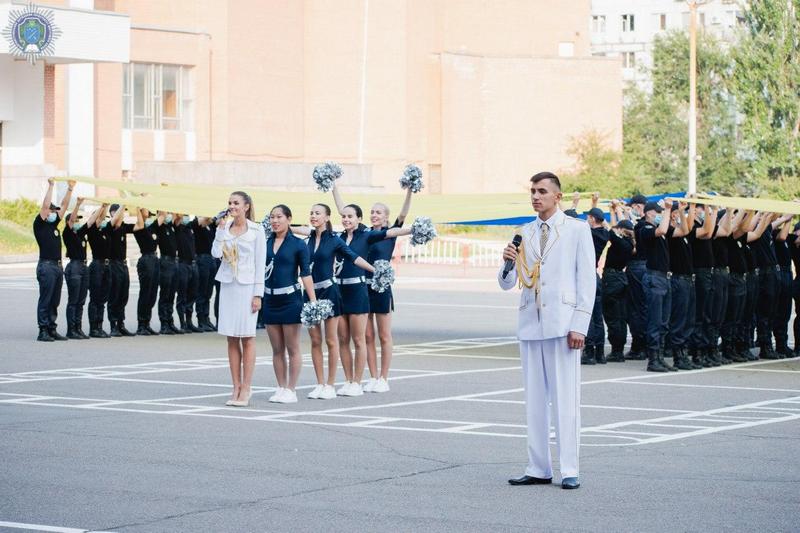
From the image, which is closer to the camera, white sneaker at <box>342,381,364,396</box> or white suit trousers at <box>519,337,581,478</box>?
white suit trousers at <box>519,337,581,478</box>

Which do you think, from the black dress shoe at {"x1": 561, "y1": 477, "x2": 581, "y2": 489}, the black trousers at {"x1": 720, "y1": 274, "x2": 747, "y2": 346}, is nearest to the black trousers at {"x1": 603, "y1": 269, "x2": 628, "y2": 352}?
the black trousers at {"x1": 720, "y1": 274, "x2": 747, "y2": 346}

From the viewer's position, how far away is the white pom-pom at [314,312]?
50.2 ft

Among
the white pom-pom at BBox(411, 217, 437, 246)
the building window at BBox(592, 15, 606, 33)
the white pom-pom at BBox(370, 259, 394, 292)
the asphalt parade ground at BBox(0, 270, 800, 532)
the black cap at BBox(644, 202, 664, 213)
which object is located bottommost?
the asphalt parade ground at BBox(0, 270, 800, 532)

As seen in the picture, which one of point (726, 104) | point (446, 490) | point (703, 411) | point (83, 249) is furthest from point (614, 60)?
point (446, 490)

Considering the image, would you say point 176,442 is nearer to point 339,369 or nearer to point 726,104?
point 339,369

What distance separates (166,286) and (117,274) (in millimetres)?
1086

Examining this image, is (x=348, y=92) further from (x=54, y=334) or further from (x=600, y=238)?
(x=600, y=238)

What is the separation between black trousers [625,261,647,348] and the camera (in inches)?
818

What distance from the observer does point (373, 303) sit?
16688 millimetres

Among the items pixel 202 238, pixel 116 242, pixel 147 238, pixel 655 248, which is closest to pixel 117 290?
pixel 116 242

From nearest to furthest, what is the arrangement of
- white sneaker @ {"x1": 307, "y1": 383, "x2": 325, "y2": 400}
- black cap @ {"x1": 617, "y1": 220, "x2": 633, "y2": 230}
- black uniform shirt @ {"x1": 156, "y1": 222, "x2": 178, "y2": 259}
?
1. white sneaker @ {"x1": 307, "y1": 383, "x2": 325, "y2": 400}
2. black cap @ {"x1": 617, "y1": 220, "x2": 633, "y2": 230}
3. black uniform shirt @ {"x1": 156, "y1": 222, "x2": 178, "y2": 259}

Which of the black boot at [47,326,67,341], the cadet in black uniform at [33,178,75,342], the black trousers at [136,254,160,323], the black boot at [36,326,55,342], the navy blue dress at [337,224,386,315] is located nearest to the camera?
the navy blue dress at [337,224,386,315]

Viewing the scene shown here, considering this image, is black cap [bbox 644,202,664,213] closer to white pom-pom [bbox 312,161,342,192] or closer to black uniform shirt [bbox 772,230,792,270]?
black uniform shirt [bbox 772,230,792,270]

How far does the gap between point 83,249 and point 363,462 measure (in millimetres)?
12951
